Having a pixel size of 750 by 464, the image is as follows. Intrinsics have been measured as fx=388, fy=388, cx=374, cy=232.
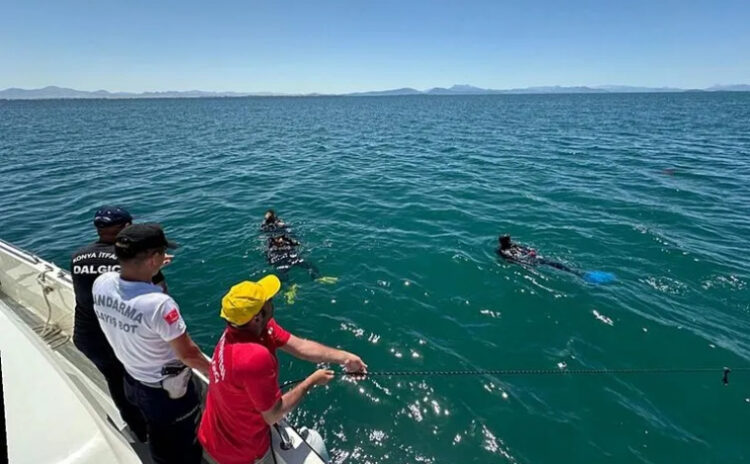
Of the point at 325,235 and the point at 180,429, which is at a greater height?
the point at 180,429

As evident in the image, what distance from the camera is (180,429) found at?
12.0 feet

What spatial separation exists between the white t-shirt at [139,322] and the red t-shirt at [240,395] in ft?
1.63

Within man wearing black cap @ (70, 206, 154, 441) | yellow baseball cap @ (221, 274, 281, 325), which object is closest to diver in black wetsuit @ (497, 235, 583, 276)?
man wearing black cap @ (70, 206, 154, 441)

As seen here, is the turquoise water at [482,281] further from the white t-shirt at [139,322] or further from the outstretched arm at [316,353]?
the white t-shirt at [139,322]

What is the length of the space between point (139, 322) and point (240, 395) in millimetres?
1040

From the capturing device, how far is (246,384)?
283 cm

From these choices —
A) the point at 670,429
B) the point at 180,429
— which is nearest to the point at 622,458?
the point at 670,429

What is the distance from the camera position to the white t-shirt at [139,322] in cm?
312

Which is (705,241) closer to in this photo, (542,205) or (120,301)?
(542,205)

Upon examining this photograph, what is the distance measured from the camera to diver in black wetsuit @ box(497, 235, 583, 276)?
10586 mm

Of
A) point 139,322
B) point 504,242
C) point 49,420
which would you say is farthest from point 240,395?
point 504,242

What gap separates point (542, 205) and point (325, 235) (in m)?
8.95

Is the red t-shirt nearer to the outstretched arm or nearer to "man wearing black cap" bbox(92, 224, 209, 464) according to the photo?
the outstretched arm

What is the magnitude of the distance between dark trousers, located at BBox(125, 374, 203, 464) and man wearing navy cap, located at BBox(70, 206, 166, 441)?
0.79 metres
